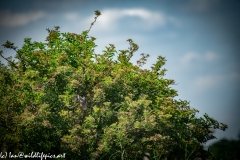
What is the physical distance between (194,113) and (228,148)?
5254 millimetres

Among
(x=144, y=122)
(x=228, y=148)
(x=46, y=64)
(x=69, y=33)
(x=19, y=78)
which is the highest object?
(x=69, y=33)

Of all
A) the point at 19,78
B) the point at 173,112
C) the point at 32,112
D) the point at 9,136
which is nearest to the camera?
the point at 9,136

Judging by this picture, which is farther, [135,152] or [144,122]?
[135,152]

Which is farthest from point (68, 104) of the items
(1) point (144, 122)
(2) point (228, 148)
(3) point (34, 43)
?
(2) point (228, 148)

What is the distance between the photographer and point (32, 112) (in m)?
8.74

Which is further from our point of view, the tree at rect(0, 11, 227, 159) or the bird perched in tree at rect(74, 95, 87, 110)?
the bird perched in tree at rect(74, 95, 87, 110)

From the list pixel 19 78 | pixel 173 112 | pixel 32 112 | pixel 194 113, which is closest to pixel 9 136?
pixel 32 112

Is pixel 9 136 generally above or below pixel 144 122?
below

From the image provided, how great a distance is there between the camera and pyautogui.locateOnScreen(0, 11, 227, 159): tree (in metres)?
8.72

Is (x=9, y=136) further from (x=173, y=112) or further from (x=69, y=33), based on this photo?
(x=173, y=112)

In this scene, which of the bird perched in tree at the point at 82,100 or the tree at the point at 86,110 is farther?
the bird perched in tree at the point at 82,100

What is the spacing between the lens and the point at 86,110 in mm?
9641

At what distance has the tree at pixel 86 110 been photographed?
8.72 meters

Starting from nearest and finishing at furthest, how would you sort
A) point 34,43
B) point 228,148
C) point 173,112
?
point 228,148
point 173,112
point 34,43
